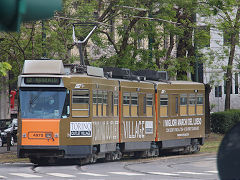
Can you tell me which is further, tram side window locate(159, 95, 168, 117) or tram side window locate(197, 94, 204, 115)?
tram side window locate(197, 94, 204, 115)

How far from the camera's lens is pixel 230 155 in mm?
3484

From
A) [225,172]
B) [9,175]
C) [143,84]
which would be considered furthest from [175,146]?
[225,172]

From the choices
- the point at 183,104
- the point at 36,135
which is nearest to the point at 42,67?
the point at 36,135

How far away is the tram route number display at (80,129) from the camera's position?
22.3 metres

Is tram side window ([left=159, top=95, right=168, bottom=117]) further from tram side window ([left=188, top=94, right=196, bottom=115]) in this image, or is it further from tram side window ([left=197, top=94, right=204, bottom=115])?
tram side window ([left=197, top=94, right=204, bottom=115])

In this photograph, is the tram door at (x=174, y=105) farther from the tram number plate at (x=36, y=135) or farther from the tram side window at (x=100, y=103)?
the tram number plate at (x=36, y=135)

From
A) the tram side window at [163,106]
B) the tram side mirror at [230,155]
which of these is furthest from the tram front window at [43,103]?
the tram side mirror at [230,155]

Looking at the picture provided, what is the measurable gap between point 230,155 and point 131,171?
1675 cm

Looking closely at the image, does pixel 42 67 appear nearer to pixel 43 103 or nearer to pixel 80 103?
pixel 43 103

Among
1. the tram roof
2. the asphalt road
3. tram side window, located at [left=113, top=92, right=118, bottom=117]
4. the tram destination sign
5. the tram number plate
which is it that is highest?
the tram roof

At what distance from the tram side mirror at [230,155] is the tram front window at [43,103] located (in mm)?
18598

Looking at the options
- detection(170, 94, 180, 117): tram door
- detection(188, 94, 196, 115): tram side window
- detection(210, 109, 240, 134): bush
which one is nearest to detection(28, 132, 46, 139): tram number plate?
detection(170, 94, 180, 117): tram door

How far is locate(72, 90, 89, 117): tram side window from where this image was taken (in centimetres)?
2250

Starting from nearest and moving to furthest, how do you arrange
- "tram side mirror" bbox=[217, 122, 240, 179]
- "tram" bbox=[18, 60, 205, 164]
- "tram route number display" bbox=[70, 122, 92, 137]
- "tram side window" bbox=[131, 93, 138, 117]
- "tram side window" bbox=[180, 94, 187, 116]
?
"tram side mirror" bbox=[217, 122, 240, 179] < "tram" bbox=[18, 60, 205, 164] < "tram route number display" bbox=[70, 122, 92, 137] < "tram side window" bbox=[131, 93, 138, 117] < "tram side window" bbox=[180, 94, 187, 116]
